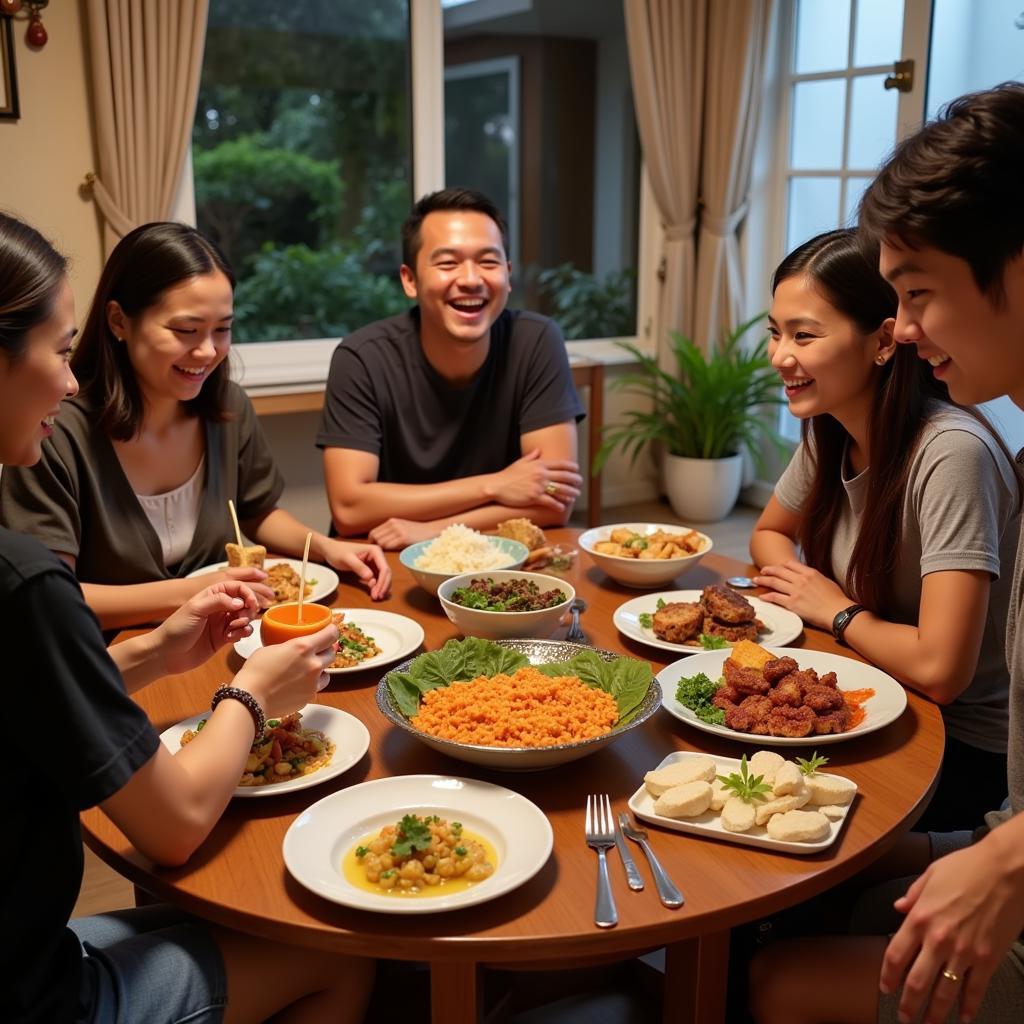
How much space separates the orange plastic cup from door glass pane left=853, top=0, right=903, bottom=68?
3963mm

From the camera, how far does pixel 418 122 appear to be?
4.65 meters

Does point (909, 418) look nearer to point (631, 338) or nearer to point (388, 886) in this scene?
point (388, 886)

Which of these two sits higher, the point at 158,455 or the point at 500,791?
the point at 158,455

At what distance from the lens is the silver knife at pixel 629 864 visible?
1.09 metres

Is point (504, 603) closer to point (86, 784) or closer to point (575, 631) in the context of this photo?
point (575, 631)

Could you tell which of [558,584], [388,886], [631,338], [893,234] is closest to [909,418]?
[893,234]

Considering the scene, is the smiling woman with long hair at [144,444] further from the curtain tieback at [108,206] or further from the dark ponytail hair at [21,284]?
the curtain tieback at [108,206]

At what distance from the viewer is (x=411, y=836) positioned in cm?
114

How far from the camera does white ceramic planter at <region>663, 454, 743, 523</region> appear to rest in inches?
203

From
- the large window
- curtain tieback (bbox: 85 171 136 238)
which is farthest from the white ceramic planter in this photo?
curtain tieback (bbox: 85 171 136 238)

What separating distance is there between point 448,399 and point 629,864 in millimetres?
1734

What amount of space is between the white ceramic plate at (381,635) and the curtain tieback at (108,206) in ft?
8.45

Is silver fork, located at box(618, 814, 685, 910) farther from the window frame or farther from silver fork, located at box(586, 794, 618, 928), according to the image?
the window frame

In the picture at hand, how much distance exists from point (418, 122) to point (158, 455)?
3.00 meters
